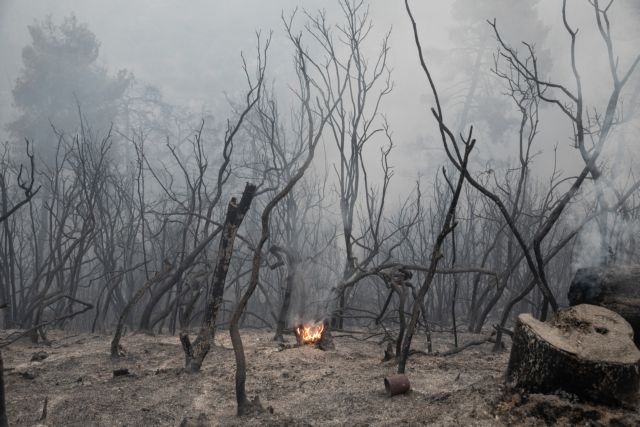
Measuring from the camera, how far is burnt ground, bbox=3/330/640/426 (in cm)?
257

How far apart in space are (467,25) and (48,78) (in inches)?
1024

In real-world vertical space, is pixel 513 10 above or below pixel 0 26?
below

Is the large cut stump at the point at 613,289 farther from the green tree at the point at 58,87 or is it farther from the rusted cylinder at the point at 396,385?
the green tree at the point at 58,87

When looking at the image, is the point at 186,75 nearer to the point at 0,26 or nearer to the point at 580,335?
the point at 0,26

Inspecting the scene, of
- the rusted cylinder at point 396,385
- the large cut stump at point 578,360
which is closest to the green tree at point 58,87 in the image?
the rusted cylinder at point 396,385

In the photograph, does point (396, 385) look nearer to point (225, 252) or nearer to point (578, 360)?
point (578, 360)

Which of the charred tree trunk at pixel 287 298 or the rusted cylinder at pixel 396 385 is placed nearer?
the rusted cylinder at pixel 396 385

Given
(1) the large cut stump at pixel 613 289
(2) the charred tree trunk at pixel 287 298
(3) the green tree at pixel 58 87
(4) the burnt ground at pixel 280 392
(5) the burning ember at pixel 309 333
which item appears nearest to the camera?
(4) the burnt ground at pixel 280 392

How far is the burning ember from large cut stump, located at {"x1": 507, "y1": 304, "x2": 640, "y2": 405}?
3.28 meters

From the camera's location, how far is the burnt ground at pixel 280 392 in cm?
257

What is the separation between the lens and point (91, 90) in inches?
949

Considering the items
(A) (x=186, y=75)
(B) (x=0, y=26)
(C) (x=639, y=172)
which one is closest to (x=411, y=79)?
(C) (x=639, y=172)

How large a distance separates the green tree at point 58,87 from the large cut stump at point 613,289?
79.4 ft

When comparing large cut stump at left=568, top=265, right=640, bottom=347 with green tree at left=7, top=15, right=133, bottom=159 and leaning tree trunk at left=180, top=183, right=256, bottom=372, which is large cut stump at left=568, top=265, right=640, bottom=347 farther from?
green tree at left=7, top=15, right=133, bottom=159
